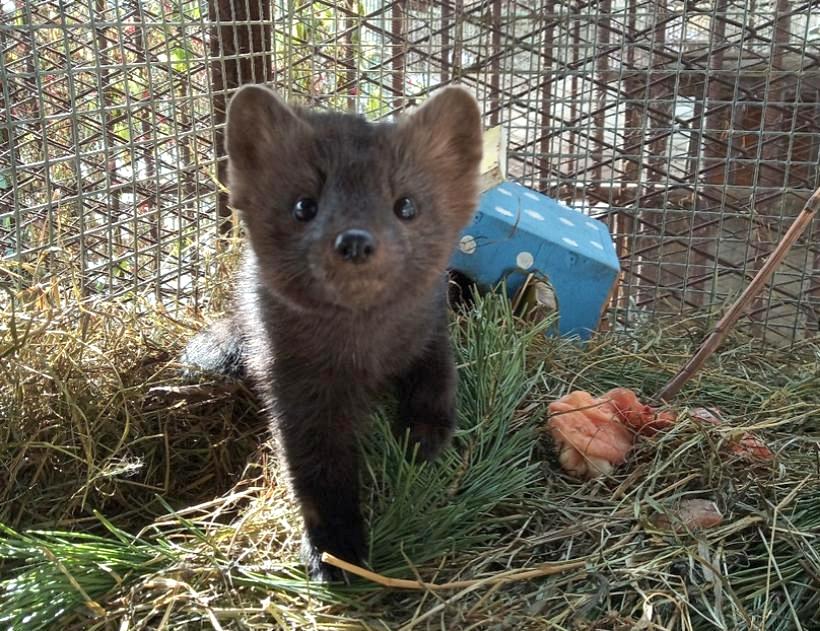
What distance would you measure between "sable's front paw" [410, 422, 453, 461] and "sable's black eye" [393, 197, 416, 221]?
1.83 ft

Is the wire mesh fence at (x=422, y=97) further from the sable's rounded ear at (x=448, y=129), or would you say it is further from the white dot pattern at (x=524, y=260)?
the sable's rounded ear at (x=448, y=129)

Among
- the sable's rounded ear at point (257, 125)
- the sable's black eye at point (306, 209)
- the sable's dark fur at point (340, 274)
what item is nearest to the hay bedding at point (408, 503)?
the sable's dark fur at point (340, 274)

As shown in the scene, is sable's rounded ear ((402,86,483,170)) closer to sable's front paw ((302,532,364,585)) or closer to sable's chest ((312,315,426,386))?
sable's chest ((312,315,426,386))

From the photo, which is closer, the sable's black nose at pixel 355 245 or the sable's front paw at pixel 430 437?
the sable's black nose at pixel 355 245

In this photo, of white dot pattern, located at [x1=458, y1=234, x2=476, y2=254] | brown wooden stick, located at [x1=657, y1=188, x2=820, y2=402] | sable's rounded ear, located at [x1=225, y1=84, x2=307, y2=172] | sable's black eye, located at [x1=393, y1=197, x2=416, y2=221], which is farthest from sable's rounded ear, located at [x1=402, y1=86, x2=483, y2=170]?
white dot pattern, located at [x1=458, y1=234, x2=476, y2=254]

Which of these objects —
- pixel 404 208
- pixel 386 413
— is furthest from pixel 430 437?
pixel 404 208

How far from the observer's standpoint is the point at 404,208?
1.87 m

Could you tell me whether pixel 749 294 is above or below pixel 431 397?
above

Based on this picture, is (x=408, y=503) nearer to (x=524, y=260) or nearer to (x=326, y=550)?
(x=326, y=550)

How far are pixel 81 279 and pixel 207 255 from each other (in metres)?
0.44

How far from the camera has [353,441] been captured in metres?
1.98

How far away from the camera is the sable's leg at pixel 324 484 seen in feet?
6.05

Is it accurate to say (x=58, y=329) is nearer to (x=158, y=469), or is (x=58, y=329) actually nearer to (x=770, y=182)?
(x=158, y=469)

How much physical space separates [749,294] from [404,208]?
0.95 metres
